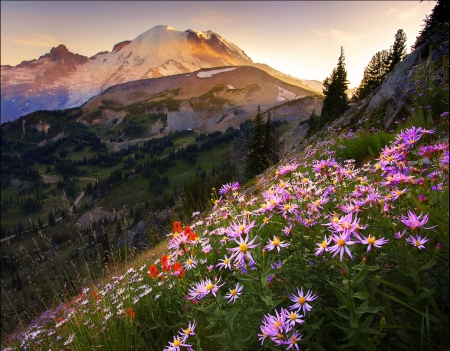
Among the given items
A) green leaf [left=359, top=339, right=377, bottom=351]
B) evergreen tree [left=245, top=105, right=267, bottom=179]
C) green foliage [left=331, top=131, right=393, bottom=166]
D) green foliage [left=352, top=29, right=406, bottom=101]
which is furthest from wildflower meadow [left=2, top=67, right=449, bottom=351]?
green foliage [left=352, top=29, right=406, bottom=101]

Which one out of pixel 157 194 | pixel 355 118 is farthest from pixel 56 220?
pixel 355 118

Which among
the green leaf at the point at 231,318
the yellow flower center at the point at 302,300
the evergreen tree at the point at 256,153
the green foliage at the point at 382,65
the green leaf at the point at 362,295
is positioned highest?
the green foliage at the point at 382,65

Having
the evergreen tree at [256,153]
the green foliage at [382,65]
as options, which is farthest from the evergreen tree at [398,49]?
the evergreen tree at [256,153]

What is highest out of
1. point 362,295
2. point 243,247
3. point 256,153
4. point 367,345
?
point 243,247

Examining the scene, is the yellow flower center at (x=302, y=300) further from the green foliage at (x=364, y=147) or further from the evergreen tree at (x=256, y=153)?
the evergreen tree at (x=256, y=153)

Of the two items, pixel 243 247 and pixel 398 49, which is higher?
pixel 398 49

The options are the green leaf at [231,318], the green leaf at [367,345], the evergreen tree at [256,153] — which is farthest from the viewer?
the evergreen tree at [256,153]

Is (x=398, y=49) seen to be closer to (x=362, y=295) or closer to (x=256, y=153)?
(x=256, y=153)

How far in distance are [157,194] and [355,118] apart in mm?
158638

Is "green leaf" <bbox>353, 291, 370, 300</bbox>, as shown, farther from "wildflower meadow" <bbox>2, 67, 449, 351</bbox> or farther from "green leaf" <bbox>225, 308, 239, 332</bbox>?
"green leaf" <bbox>225, 308, 239, 332</bbox>

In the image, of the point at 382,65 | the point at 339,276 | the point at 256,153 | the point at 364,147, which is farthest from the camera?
the point at 382,65

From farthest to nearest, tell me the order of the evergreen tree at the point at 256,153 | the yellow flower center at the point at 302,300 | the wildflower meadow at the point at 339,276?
the evergreen tree at the point at 256,153 < the yellow flower center at the point at 302,300 < the wildflower meadow at the point at 339,276

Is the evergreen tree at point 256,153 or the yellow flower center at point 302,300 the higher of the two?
the yellow flower center at point 302,300

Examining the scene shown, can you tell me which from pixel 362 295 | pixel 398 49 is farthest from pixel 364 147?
pixel 398 49
